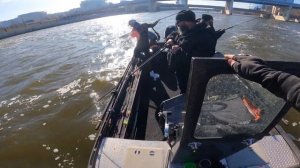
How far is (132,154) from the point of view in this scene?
3.87 m

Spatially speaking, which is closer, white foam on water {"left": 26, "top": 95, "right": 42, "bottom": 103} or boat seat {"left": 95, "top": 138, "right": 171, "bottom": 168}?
boat seat {"left": 95, "top": 138, "right": 171, "bottom": 168}

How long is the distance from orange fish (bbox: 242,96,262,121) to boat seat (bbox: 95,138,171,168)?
1468 millimetres

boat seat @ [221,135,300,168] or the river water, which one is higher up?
boat seat @ [221,135,300,168]

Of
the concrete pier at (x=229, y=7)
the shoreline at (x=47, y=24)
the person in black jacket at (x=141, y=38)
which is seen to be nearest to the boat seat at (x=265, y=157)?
the person in black jacket at (x=141, y=38)

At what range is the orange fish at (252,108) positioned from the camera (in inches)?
109

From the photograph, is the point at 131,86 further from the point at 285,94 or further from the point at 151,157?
the point at 285,94

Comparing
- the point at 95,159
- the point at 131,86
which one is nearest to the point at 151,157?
the point at 95,159

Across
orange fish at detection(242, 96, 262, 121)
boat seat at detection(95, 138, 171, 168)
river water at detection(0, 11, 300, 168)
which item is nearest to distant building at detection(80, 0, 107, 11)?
river water at detection(0, 11, 300, 168)

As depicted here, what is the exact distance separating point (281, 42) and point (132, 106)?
23.5m

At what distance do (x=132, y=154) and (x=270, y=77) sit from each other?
8.46 feet

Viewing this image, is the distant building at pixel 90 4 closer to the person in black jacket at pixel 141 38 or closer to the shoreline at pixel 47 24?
the shoreline at pixel 47 24

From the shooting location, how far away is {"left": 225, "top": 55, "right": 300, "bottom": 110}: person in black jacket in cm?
173

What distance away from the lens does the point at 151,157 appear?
377 cm

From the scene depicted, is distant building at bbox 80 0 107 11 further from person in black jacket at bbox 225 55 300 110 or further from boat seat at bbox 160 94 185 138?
person in black jacket at bbox 225 55 300 110
